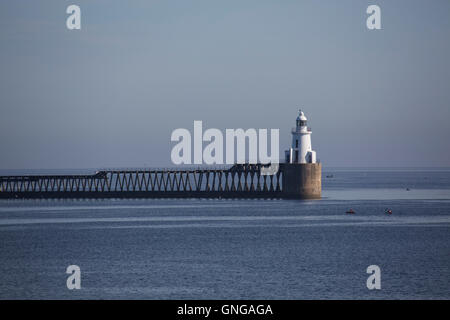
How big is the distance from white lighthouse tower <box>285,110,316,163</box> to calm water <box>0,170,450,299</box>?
304 inches

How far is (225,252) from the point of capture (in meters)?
70.1

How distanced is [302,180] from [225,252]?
52014 millimetres

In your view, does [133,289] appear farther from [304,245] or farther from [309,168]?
[309,168]

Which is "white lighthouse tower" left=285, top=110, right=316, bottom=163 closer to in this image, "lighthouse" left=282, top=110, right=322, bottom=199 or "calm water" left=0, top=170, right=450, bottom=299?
"lighthouse" left=282, top=110, right=322, bottom=199

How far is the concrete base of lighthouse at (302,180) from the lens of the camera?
11956cm

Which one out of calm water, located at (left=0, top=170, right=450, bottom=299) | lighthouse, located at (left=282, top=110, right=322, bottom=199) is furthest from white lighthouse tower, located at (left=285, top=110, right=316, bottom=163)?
calm water, located at (left=0, top=170, right=450, bottom=299)

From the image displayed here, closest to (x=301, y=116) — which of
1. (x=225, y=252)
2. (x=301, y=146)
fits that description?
(x=301, y=146)

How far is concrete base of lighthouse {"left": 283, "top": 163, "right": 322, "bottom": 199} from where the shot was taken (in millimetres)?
119562

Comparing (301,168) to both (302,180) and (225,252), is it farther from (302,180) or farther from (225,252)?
(225,252)

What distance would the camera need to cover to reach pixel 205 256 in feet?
222

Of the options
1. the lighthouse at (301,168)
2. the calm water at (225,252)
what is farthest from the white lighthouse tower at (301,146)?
the calm water at (225,252)

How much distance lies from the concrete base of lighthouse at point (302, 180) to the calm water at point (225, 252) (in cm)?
270

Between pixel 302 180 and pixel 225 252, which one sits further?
pixel 302 180
